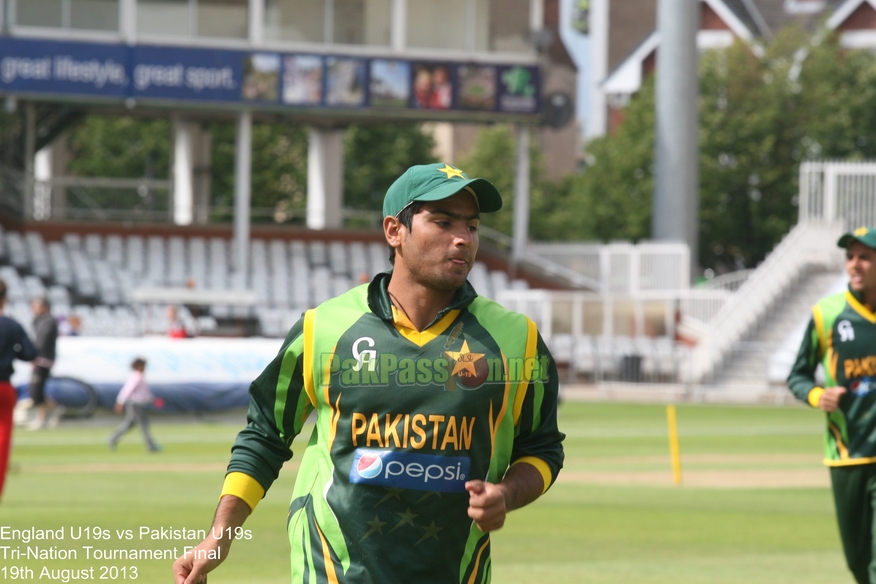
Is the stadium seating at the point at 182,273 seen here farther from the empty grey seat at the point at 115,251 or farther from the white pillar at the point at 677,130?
the white pillar at the point at 677,130

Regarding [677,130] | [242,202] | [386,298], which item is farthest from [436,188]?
[677,130]

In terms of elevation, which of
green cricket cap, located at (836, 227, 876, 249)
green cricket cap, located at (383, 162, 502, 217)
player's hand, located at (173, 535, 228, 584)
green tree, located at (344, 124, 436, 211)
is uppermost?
green tree, located at (344, 124, 436, 211)

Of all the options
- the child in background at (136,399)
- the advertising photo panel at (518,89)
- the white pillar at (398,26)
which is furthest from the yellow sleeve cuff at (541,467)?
the advertising photo panel at (518,89)

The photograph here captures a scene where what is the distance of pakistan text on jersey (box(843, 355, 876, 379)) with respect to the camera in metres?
8.71

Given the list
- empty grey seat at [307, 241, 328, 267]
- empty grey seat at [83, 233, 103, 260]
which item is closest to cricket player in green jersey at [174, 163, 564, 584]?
empty grey seat at [83, 233, 103, 260]

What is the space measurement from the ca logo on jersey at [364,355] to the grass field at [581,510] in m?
5.79

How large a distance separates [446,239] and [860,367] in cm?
497

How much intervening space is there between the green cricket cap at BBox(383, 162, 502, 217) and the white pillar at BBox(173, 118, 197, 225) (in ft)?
145

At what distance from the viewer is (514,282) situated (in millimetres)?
46125

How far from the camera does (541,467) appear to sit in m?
4.60

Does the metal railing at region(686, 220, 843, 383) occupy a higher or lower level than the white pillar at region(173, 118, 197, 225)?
lower

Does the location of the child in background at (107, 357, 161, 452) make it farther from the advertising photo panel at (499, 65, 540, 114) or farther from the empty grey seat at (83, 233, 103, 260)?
the advertising photo panel at (499, 65, 540, 114)

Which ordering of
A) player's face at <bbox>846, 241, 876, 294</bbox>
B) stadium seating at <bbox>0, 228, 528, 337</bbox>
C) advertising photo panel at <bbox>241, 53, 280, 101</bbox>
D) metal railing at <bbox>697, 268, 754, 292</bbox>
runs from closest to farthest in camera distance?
player's face at <bbox>846, 241, 876, 294</bbox> < stadium seating at <bbox>0, 228, 528, 337</bbox> < advertising photo panel at <bbox>241, 53, 280, 101</bbox> < metal railing at <bbox>697, 268, 754, 292</bbox>

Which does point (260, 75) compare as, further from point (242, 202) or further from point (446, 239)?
point (446, 239)
